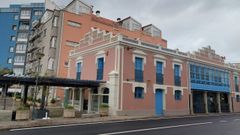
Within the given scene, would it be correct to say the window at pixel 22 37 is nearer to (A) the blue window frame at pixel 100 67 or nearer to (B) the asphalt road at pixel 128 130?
(A) the blue window frame at pixel 100 67

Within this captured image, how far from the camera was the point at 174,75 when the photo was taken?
2533 cm

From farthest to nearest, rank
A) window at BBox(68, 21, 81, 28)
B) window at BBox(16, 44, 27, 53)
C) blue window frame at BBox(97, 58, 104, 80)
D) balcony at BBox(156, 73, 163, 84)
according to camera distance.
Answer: window at BBox(16, 44, 27, 53) → window at BBox(68, 21, 81, 28) → balcony at BBox(156, 73, 163, 84) → blue window frame at BBox(97, 58, 104, 80)

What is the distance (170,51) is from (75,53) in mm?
11982

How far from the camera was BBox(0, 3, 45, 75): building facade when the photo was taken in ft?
179

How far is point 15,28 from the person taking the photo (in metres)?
56.7

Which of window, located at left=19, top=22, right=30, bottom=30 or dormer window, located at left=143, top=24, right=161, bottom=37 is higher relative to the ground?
window, located at left=19, top=22, right=30, bottom=30

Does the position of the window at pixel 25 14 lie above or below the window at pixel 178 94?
above

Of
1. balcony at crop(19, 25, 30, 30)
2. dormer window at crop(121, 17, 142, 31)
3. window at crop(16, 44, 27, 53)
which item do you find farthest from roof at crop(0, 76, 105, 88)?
balcony at crop(19, 25, 30, 30)

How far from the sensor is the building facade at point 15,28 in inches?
2152

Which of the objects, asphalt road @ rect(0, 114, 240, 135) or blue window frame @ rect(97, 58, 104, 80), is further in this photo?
blue window frame @ rect(97, 58, 104, 80)

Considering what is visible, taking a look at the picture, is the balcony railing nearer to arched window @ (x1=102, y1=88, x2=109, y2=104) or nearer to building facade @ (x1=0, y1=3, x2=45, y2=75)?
arched window @ (x1=102, y1=88, x2=109, y2=104)

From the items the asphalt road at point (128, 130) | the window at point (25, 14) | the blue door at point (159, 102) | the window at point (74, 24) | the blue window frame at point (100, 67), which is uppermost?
the window at point (25, 14)

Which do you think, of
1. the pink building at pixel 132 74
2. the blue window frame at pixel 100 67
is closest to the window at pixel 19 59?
the pink building at pixel 132 74

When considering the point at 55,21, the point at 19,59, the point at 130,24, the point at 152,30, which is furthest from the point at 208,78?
the point at 19,59
